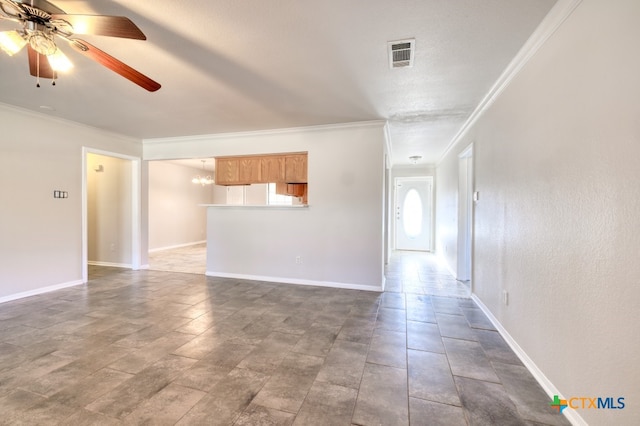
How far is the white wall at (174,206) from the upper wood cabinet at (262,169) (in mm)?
3422

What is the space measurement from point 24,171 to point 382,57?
15.7 feet

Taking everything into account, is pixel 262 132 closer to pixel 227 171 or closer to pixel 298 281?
pixel 227 171

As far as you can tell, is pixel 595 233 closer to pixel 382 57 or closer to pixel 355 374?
pixel 355 374

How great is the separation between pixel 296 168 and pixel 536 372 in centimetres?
373

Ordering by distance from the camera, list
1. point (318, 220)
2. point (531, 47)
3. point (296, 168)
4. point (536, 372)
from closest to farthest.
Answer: point (536, 372) < point (531, 47) < point (318, 220) < point (296, 168)

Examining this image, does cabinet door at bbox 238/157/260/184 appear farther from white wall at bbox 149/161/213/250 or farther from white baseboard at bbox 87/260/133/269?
white wall at bbox 149/161/213/250

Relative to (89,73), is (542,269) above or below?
below

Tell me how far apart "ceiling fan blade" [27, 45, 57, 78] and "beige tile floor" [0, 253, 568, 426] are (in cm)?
225

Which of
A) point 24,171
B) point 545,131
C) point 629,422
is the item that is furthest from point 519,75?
point 24,171

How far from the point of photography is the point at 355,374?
A: 2.02 m

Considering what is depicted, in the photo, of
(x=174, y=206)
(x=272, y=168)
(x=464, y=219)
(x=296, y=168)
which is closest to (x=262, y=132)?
(x=272, y=168)

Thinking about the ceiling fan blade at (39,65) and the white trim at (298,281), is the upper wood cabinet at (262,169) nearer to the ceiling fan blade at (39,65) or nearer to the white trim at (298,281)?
the white trim at (298,281)

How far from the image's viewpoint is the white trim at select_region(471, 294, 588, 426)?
154cm

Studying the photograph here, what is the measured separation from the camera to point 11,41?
1680mm
